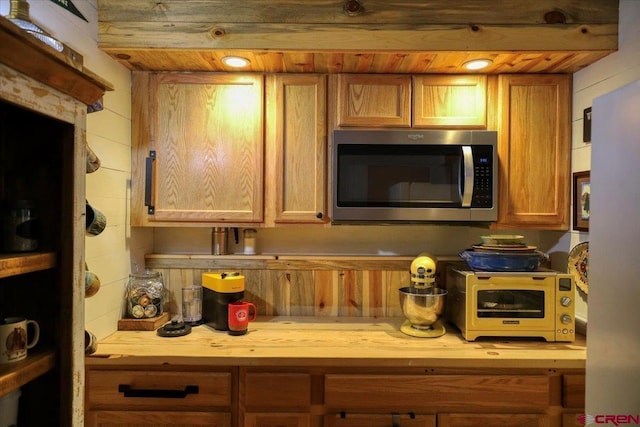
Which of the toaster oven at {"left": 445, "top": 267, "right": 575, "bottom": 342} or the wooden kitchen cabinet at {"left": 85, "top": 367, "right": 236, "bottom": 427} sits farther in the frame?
the toaster oven at {"left": 445, "top": 267, "right": 575, "bottom": 342}

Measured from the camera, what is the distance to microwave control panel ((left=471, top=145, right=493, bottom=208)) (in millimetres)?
1641

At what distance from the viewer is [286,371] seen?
1396 mm

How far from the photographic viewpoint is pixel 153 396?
4.51ft

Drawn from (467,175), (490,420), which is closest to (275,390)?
(490,420)

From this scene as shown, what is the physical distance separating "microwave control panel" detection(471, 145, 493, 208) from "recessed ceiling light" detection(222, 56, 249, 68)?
1.11m

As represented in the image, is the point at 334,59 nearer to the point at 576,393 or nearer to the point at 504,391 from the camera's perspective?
the point at 504,391

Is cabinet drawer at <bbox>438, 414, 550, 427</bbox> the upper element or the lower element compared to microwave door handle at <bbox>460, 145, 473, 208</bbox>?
lower

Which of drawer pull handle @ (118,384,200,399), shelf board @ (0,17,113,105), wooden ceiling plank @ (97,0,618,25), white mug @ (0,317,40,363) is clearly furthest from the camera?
wooden ceiling plank @ (97,0,618,25)

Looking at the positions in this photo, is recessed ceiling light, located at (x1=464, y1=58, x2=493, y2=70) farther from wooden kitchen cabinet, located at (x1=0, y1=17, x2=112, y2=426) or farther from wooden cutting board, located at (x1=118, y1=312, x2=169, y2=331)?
wooden cutting board, located at (x1=118, y1=312, x2=169, y2=331)

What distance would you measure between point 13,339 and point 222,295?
967 mm

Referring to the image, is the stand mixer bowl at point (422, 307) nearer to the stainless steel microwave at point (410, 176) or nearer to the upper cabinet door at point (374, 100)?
the stainless steel microwave at point (410, 176)

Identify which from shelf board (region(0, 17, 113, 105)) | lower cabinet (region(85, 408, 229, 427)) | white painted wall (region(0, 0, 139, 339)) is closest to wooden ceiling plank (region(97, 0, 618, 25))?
white painted wall (region(0, 0, 139, 339))

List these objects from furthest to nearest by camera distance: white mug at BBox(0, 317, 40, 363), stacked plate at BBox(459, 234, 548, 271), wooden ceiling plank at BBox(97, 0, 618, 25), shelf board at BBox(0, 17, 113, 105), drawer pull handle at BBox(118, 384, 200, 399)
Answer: stacked plate at BBox(459, 234, 548, 271) → wooden ceiling plank at BBox(97, 0, 618, 25) → drawer pull handle at BBox(118, 384, 200, 399) → white mug at BBox(0, 317, 40, 363) → shelf board at BBox(0, 17, 113, 105)

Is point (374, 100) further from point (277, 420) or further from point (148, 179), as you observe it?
point (277, 420)
